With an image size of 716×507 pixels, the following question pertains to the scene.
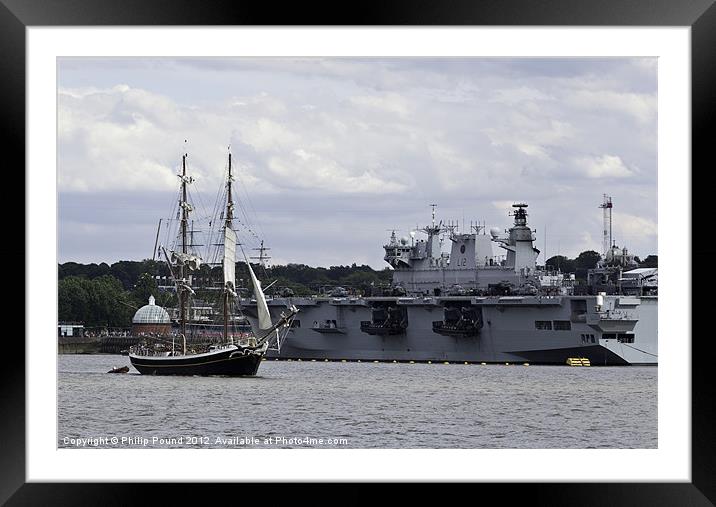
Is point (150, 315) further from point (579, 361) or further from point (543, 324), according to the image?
point (579, 361)

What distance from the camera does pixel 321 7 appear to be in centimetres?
570

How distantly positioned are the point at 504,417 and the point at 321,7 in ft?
46.4

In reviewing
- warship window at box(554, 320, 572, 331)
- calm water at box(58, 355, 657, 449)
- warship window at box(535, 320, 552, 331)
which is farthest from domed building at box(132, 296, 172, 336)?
warship window at box(554, 320, 572, 331)

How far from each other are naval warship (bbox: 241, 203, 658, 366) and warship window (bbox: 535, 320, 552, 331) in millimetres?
40

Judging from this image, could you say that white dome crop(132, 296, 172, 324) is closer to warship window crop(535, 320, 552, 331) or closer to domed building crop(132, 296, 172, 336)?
domed building crop(132, 296, 172, 336)

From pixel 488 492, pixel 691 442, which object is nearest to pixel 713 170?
pixel 691 442

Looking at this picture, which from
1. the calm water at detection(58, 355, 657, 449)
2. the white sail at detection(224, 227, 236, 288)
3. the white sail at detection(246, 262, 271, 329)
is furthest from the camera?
the white sail at detection(224, 227, 236, 288)

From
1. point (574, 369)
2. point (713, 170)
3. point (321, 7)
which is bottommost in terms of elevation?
point (574, 369)

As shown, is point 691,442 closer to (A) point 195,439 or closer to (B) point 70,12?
(B) point 70,12

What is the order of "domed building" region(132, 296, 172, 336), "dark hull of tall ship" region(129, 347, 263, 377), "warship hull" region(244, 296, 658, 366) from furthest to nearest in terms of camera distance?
1. "domed building" region(132, 296, 172, 336)
2. "warship hull" region(244, 296, 658, 366)
3. "dark hull of tall ship" region(129, 347, 263, 377)

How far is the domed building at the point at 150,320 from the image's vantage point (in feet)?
148

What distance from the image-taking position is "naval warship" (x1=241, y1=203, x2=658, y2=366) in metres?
35.0

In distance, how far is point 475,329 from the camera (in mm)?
36688

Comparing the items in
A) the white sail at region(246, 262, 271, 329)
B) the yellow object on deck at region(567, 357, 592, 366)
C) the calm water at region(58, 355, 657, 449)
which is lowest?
the yellow object on deck at region(567, 357, 592, 366)
